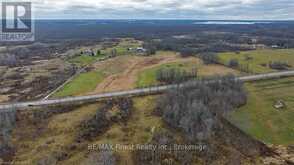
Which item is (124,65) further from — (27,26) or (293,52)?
(293,52)

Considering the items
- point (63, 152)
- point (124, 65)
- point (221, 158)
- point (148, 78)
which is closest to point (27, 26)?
point (124, 65)

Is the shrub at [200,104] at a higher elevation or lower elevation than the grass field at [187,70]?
lower

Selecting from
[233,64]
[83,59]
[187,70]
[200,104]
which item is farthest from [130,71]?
[200,104]

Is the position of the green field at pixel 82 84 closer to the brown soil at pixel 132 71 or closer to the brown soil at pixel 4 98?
the brown soil at pixel 132 71

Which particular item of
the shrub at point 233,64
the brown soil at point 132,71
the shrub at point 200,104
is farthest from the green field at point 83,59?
the shrub at point 200,104

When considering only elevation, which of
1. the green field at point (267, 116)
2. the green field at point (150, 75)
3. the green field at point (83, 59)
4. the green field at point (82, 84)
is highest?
the green field at point (83, 59)

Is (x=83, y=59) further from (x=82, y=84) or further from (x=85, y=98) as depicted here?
(x=85, y=98)

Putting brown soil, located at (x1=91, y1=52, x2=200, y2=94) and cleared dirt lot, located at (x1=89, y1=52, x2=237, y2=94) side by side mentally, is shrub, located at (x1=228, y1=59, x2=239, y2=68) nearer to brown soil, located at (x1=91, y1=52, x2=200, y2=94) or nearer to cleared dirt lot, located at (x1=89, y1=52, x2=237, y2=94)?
cleared dirt lot, located at (x1=89, y1=52, x2=237, y2=94)
